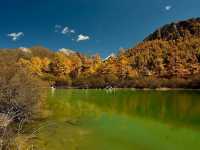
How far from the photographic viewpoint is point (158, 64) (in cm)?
12631

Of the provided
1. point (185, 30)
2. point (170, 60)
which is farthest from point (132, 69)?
point (185, 30)

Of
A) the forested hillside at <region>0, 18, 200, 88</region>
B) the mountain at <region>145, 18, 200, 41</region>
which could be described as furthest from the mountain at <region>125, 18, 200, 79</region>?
the mountain at <region>145, 18, 200, 41</region>

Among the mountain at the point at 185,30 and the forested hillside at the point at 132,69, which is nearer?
the forested hillside at the point at 132,69

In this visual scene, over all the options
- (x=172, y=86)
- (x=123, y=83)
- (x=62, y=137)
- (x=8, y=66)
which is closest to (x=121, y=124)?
(x=62, y=137)

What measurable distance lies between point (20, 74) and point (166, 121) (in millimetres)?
13070

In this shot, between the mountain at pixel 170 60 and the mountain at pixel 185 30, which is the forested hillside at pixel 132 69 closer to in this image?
the mountain at pixel 170 60

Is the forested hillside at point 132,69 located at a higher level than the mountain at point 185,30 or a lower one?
lower

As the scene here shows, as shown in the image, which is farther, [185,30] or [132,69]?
[185,30]

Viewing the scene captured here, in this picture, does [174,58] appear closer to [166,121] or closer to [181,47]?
[181,47]

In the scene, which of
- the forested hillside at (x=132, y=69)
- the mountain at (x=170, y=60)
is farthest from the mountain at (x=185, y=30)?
the forested hillside at (x=132, y=69)

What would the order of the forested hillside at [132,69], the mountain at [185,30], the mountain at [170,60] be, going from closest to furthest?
1. the forested hillside at [132,69]
2. the mountain at [170,60]
3. the mountain at [185,30]

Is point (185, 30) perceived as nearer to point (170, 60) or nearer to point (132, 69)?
point (170, 60)

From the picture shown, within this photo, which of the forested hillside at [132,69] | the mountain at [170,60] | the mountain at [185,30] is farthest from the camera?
the mountain at [185,30]

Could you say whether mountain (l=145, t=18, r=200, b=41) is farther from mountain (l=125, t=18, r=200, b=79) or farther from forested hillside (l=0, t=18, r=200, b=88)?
forested hillside (l=0, t=18, r=200, b=88)
